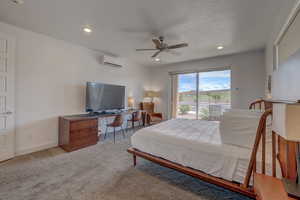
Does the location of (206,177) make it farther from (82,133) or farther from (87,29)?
(87,29)

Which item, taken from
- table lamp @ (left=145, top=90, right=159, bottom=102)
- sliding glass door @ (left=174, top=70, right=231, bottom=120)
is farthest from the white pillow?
table lamp @ (left=145, top=90, right=159, bottom=102)

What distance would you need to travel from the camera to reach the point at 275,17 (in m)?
2.31

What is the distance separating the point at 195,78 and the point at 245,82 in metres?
1.63

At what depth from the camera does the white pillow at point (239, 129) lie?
1.55m

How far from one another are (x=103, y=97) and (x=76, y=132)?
127 cm

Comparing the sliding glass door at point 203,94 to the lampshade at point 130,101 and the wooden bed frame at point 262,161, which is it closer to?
the lampshade at point 130,101

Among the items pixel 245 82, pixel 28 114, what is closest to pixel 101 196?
pixel 28 114

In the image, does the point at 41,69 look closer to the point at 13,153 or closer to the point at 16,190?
the point at 13,153

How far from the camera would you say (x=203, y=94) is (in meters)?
5.16

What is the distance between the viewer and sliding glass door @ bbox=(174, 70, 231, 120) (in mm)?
4711

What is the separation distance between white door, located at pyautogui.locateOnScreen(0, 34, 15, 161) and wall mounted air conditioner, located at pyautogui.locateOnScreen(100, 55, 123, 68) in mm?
2016

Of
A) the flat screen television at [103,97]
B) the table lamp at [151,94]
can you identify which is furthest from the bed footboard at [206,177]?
the table lamp at [151,94]

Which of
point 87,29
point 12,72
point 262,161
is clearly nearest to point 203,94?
point 262,161

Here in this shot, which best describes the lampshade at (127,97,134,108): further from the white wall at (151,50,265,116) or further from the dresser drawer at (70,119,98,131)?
the white wall at (151,50,265,116)
